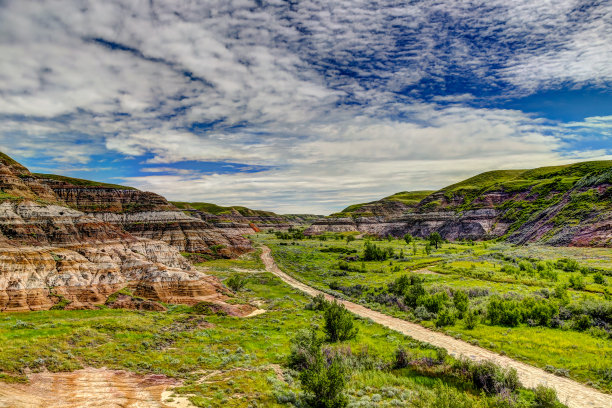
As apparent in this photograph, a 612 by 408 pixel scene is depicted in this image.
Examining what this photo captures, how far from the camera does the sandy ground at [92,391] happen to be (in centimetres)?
1649

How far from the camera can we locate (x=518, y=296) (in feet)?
128

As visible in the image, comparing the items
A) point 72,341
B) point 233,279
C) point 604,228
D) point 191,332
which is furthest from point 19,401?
point 604,228

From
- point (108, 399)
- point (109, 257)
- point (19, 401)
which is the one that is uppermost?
point (109, 257)

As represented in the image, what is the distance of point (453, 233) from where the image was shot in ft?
425

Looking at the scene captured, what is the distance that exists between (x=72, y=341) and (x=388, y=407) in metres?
25.0

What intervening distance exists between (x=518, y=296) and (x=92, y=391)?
146 ft

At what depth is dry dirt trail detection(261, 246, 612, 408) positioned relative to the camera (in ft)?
62.6

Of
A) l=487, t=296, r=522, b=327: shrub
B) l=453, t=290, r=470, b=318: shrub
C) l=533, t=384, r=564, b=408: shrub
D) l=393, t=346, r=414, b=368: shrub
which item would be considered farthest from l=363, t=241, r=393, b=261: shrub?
l=533, t=384, r=564, b=408: shrub

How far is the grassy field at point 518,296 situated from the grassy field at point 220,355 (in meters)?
6.76

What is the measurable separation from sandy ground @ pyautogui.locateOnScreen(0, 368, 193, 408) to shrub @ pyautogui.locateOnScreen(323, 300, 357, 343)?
52.8 feet

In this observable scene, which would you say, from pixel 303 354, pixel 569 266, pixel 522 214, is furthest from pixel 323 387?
pixel 522 214

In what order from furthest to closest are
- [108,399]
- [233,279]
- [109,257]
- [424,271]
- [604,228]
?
1. [604,228]
2. [424,271]
3. [233,279]
4. [109,257]
5. [108,399]

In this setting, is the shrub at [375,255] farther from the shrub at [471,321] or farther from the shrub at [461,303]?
the shrub at [471,321]

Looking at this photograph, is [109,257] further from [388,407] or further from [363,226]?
[363,226]
